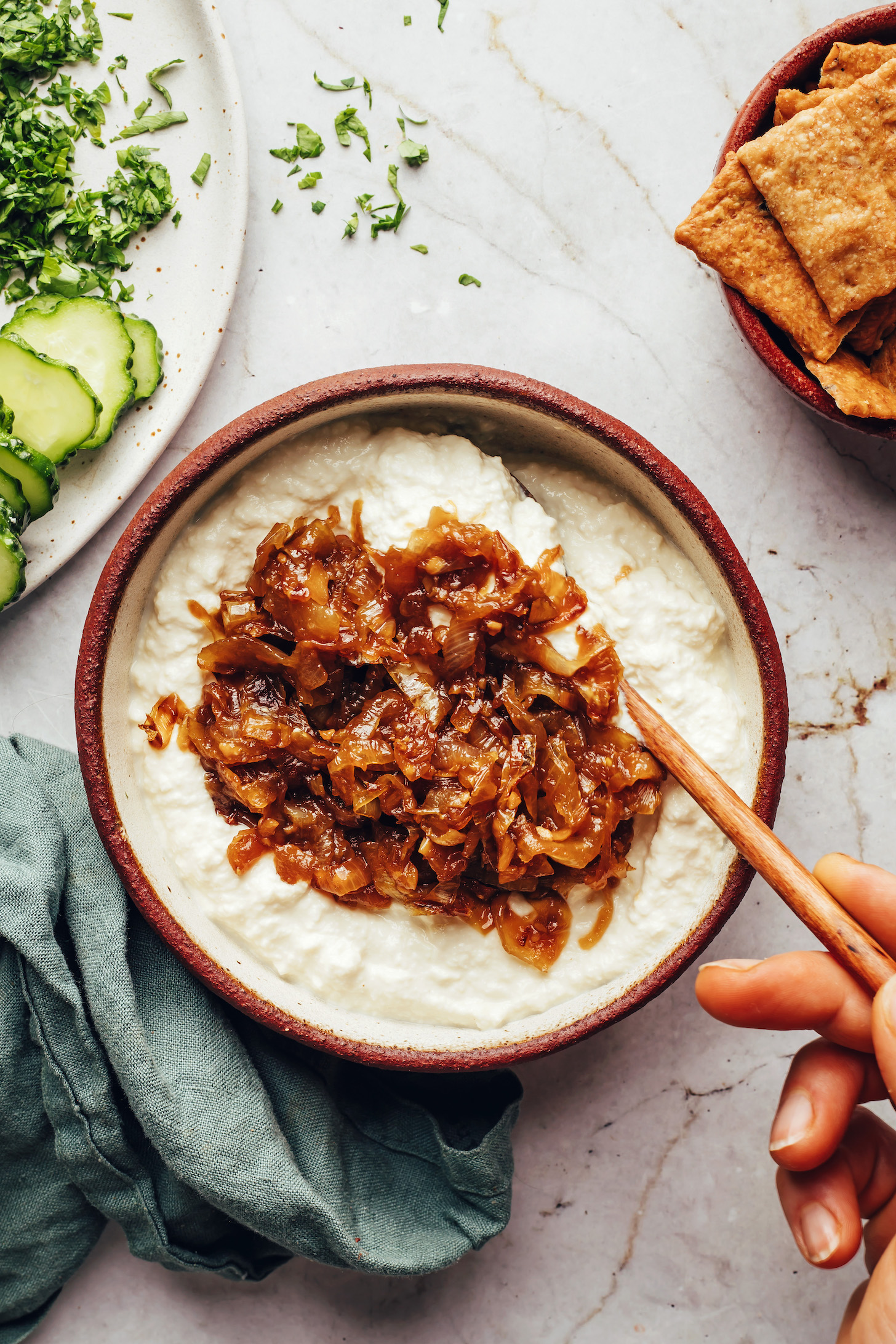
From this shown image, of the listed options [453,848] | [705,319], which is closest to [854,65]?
[705,319]

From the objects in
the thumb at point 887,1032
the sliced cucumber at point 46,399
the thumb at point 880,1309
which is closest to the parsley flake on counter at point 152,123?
the sliced cucumber at point 46,399

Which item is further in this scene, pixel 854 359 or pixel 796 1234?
pixel 854 359

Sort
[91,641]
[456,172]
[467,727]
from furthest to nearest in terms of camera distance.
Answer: [456,172] → [467,727] → [91,641]

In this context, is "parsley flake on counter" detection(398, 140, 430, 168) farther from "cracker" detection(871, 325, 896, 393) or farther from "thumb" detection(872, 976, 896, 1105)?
"thumb" detection(872, 976, 896, 1105)

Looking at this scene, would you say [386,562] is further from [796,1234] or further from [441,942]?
[796,1234]

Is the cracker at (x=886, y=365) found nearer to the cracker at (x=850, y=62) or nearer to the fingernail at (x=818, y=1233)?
the cracker at (x=850, y=62)

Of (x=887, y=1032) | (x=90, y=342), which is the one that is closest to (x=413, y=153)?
(x=90, y=342)

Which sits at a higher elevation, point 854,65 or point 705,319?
point 854,65
